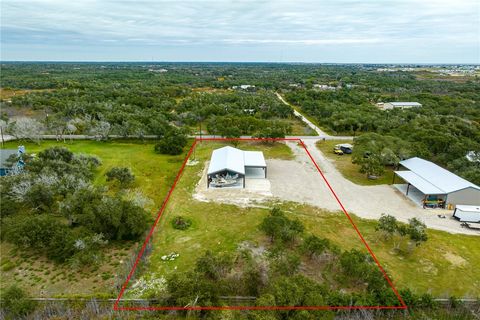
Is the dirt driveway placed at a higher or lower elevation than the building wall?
lower

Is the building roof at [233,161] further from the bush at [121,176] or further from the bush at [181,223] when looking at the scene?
the bush at [121,176]

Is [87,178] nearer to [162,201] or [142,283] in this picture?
[162,201]

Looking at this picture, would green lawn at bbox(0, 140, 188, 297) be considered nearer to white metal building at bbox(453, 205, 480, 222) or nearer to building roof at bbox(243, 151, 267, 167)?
building roof at bbox(243, 151, 267, 167)

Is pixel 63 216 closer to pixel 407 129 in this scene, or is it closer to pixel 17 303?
pixel 17 303

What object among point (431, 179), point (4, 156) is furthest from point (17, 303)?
point (431, 179)

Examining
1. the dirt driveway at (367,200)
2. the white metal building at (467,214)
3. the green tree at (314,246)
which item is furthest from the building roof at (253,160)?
the white metal building at (467,214)

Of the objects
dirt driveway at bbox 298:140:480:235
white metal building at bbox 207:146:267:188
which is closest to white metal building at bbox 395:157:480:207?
dirt driveway at bbox 298:140:480:235
